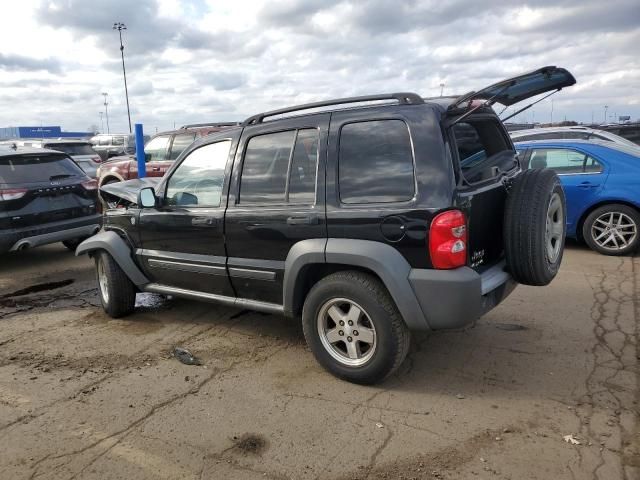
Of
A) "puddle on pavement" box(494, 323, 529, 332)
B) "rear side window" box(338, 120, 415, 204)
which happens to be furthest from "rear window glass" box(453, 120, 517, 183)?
"puddle on pavement" box(494, 323, 529, 332)

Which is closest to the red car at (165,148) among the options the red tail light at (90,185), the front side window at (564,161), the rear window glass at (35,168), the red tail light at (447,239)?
the red tail light at (90,185)

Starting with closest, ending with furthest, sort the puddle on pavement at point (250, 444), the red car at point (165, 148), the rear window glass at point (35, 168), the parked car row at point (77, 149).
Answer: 1. the puddle on pavement at point (250, 444)
2. the rear window glass at point (35, 168)
3. the red car at point (165, 148)
4. the parked car row at point (77, 149)

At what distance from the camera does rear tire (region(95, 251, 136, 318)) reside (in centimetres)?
501

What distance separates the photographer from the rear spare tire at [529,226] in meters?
3.42

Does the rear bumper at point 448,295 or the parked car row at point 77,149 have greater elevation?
the parked car row at point 77,149

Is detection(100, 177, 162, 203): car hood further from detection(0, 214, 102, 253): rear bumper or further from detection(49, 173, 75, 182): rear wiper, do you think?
detection(49, 173, 75, 182): rear wiper

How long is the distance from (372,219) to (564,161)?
5.00 m

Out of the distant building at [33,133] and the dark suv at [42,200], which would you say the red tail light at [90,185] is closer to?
the dark suv at [42,200]

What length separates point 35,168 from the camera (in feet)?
23.8

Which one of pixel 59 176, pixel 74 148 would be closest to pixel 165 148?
pixel 59 176

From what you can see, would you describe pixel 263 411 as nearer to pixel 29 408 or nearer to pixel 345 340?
pixel 345 340

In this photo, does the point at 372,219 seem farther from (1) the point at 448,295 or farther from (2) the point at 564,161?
(2) the point at 564,161

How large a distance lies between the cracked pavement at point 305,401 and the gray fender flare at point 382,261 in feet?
2.06

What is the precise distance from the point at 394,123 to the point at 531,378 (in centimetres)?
198
